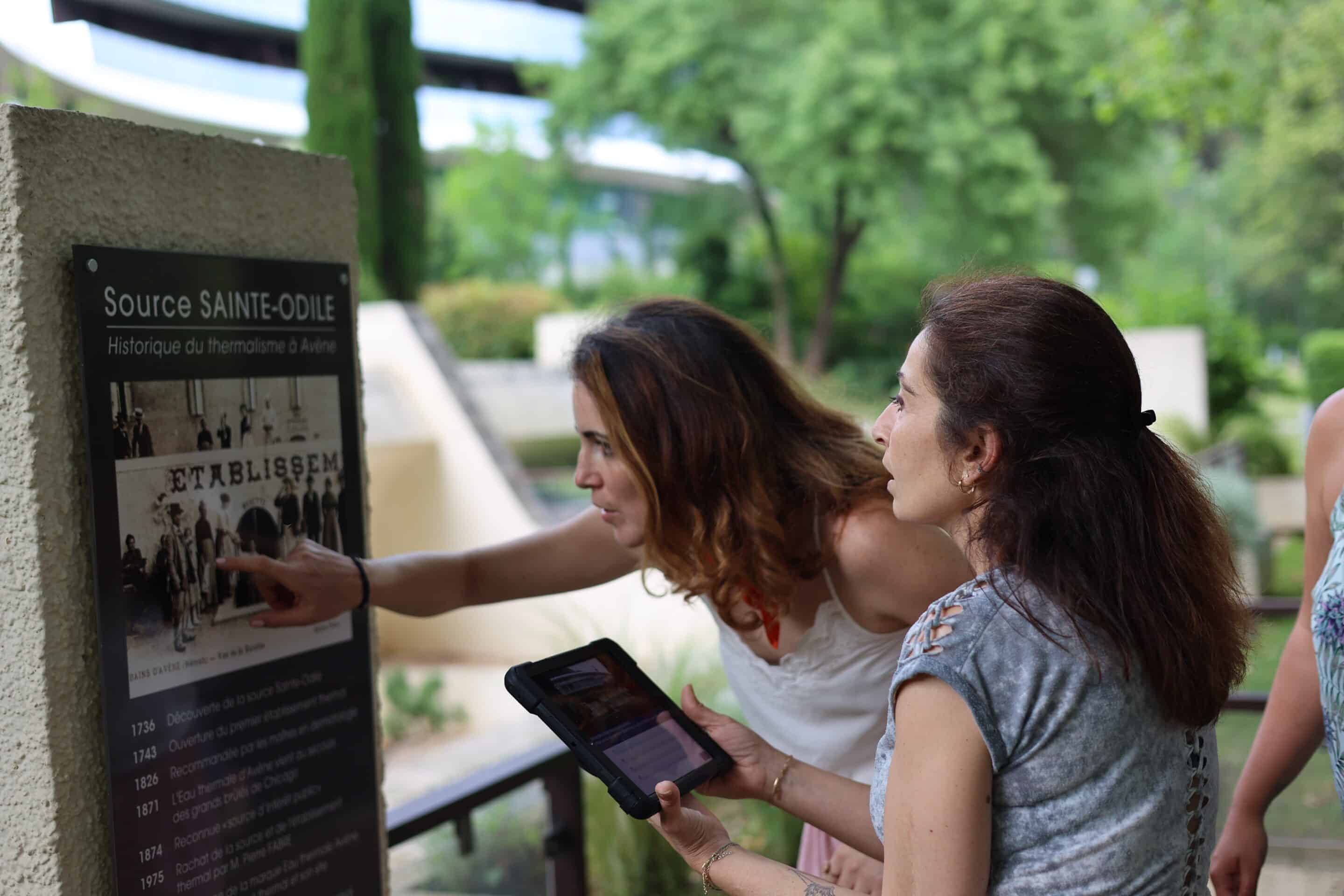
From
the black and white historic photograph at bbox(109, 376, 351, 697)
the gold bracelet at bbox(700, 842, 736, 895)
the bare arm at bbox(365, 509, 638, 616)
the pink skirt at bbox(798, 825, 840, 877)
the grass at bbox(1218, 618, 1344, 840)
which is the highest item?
the black and white historic photograph at bbox(109, 376, 351, 697)

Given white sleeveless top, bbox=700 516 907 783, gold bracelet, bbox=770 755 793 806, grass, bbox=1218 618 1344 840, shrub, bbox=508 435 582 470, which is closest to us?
gold bracelet, bbox=770 755 793 806

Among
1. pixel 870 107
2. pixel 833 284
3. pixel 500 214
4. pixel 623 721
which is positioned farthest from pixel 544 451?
pixel 623 721

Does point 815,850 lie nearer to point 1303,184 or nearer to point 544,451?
point 544,451

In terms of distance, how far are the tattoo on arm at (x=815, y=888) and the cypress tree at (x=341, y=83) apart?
1411 centimetres

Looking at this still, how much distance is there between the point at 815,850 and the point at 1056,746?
40.6 inches

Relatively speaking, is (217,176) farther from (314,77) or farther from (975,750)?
(314,77)

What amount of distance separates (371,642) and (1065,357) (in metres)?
1.09

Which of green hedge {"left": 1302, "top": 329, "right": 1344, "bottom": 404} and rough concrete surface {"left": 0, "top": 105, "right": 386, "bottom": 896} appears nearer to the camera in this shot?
rough concrete surface {"left": 0, "top": 105, "right": 386, "bottom": 896}

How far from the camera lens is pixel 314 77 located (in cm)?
1470

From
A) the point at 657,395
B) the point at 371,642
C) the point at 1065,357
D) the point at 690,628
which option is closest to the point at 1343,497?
the point at 1065,357

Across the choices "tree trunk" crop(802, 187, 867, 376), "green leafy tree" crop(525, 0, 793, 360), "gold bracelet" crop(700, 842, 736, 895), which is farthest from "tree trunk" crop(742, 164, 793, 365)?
"gold bracelet" crop(700, 842, 736, 895)

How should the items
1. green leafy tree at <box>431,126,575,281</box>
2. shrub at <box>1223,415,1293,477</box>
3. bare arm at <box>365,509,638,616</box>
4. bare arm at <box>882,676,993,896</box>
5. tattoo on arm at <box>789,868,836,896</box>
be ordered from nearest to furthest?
1. bare arm at <box>882,676,993,896</box>
2. tattoo on arm at <box>789,868,836,896</box>
3. bare arm at <box>365,509,638,616</box>
4. shrub at <box>1223,415,1293,477</box>
5. green leafy tree at <box>431,126,575,281</box>

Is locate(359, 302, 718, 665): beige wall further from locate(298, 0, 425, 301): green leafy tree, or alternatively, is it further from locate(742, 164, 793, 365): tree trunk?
locate(742, 164, 793, 365): tree trunk

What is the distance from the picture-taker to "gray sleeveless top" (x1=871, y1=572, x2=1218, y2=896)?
43.7 inches
